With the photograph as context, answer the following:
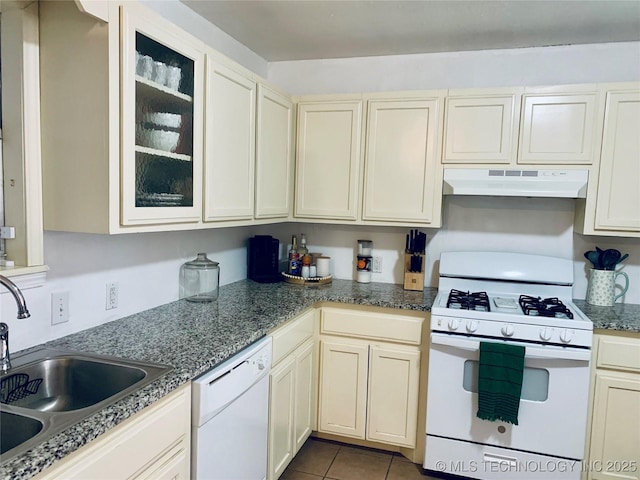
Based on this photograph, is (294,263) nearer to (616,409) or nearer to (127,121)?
(127,121)

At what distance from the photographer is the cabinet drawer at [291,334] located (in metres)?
2.06

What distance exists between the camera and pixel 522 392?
2.21m

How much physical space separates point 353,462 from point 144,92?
2207mm

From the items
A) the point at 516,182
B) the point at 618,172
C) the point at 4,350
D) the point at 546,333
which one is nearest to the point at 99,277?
the point at 4,350

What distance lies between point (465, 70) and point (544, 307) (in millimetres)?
1547

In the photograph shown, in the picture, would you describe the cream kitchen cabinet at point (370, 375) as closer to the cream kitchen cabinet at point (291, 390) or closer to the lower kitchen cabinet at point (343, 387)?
the lower kitchen cabinet at point (343, 387)

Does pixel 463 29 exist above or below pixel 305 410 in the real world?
above

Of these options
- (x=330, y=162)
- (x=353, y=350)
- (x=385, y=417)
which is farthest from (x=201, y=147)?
(x=385, y=417)

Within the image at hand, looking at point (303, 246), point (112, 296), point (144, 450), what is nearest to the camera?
point (144, 450)

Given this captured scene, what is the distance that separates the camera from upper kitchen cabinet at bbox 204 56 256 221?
6.44ft

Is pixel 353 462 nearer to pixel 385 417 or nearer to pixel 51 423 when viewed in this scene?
pixel 385 417

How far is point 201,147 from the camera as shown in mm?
1912

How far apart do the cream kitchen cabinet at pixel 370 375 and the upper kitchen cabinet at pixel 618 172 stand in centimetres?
114

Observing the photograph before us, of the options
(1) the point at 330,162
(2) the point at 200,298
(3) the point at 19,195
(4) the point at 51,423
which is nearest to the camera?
(4) the point at 51,423
